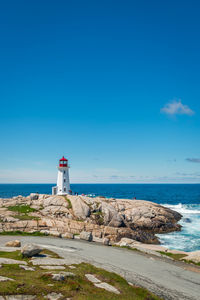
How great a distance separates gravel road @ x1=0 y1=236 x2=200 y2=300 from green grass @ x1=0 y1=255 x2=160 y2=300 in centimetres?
252

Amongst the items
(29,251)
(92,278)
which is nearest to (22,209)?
(29,251)

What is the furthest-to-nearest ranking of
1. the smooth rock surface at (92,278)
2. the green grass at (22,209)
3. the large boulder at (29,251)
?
1. the green grass at (22,209)
2. the large boulder at (29,251)
3. the smooth rock surface at (92,278)

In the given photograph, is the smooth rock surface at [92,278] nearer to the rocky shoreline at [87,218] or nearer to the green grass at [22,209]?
the rocky shoreline at [87,218]

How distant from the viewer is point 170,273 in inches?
766

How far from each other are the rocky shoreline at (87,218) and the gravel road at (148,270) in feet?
25.5

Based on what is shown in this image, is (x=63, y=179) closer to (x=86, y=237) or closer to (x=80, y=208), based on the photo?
(x=80, y=208)

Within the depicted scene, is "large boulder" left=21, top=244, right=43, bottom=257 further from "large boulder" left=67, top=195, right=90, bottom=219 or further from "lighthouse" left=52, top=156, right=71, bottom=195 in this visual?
"lighthouse" left=52, top=156, right=71, bottom=195

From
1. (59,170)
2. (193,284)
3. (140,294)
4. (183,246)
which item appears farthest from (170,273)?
(59,170)

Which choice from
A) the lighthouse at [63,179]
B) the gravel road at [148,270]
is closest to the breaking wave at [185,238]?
the gravel road at [148,270]

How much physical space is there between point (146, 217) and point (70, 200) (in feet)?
61.1

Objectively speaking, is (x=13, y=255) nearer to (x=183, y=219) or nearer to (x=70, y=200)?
(x=70, y=200)

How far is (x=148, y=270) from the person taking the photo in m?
19.4

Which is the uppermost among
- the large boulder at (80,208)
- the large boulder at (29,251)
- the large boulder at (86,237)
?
the large boulder at (29,251)

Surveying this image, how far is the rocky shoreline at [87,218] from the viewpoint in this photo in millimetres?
38062
